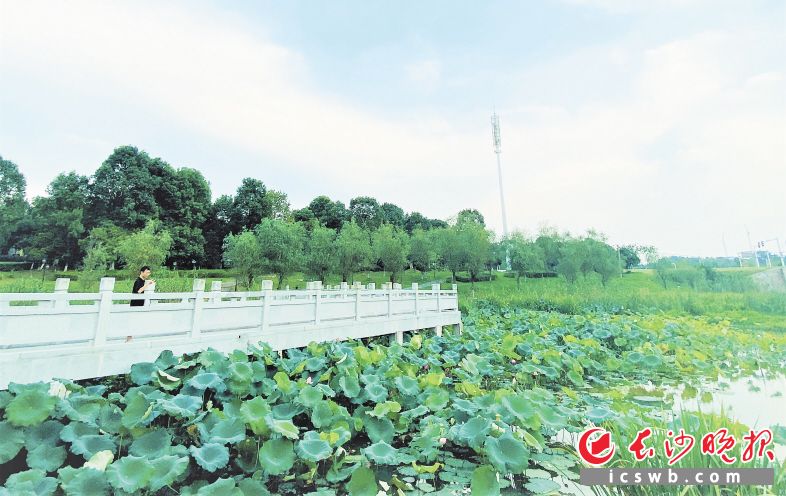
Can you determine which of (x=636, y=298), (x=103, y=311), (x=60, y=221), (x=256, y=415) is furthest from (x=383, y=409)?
(x=60, y=221)

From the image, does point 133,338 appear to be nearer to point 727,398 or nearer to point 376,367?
point 376,367

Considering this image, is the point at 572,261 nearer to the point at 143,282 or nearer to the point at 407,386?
the point at 407,386

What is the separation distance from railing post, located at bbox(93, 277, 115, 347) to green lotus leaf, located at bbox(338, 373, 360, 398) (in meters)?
2.56

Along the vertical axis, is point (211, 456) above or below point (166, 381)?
below

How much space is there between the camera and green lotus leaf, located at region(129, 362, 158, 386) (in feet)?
13.3

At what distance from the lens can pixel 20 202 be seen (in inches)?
1070

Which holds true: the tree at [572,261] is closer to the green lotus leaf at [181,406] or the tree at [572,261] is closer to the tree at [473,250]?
the tree at [473,250]

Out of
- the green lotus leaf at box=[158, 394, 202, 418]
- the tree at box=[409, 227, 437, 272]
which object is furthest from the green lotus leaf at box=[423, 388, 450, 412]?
the tree at box=[409, 227, 437, 272]

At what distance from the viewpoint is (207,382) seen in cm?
380

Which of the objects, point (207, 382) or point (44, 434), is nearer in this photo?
point (44, 434)

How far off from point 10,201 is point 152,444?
34.6 metres

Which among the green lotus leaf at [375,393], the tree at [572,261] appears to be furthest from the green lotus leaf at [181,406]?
the tree at [572,261]

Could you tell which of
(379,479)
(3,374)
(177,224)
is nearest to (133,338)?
(3,374)

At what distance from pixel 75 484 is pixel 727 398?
7.16 m
